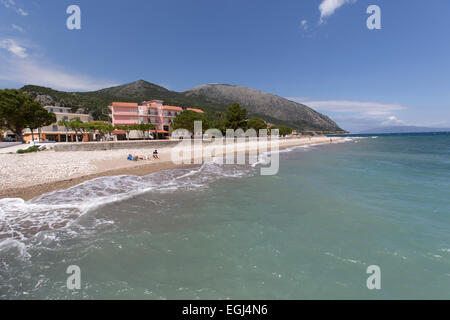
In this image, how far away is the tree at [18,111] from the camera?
92.2ft

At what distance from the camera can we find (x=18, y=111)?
29.2 meters

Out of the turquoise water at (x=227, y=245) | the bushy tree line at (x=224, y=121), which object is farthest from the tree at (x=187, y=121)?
the turquoise water at (x=227, y=245)

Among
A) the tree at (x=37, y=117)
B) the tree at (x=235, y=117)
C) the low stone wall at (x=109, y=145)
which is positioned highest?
the tree at (x=235, y=117)

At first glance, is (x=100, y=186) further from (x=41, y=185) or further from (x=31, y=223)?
(x=31, y=223)

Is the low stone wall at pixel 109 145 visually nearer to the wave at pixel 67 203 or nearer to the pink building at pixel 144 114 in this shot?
the wave at pixel 67 203

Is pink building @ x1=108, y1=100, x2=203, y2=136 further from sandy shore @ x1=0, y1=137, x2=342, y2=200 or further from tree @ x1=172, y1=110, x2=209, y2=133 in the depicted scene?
sandy shore @ x1=0, y1=137, x2=342, y2=200

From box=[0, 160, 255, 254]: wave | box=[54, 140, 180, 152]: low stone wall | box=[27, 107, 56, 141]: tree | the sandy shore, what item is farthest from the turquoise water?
box=[27, 107, 56, 141]: tree

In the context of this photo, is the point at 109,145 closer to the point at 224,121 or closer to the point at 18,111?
the point at 18,111

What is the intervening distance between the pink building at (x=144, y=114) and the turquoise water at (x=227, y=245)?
49208 mm

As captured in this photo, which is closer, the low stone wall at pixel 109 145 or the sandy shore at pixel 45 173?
the sandy shore at pixel 45 173

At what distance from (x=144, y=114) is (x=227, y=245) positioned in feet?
190

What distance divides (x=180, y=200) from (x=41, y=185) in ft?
32.1

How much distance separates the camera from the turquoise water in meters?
4.28
